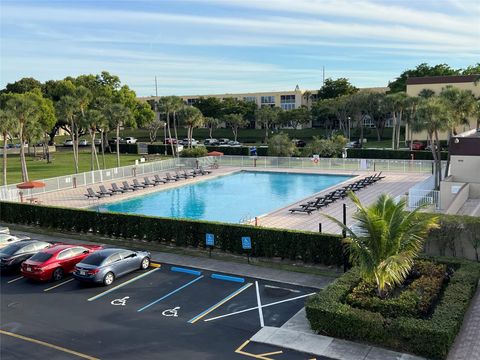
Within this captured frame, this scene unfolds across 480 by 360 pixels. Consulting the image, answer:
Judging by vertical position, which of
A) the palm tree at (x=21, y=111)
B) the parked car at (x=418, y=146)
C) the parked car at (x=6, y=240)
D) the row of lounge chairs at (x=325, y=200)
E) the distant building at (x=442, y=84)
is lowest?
the row of lounge chairs at (x=325, y=200)

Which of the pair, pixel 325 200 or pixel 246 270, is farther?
pixel 325 200

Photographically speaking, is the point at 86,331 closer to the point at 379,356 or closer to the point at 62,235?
the point at 379,356

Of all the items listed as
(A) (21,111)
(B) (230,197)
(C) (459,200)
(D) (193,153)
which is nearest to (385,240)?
(C) (459,200)

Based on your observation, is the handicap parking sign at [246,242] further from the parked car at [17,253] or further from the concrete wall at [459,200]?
the concrete wall at [459,200]

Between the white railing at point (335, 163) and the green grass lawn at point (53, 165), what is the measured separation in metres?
14.8

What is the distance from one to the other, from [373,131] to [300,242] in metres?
78.3

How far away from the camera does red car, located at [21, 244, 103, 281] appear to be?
17.4 meters

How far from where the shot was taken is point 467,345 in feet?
38.1

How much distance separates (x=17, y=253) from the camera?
62.2ft

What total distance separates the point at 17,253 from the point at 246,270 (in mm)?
9186

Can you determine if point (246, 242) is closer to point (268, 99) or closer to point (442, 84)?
point (442, 84)

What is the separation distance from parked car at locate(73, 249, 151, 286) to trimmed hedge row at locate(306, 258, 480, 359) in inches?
306

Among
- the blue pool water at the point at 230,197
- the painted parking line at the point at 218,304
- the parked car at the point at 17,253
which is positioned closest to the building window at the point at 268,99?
the blue pool water at the point at 230,197

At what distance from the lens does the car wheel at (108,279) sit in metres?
16.8
